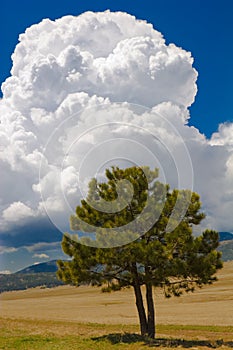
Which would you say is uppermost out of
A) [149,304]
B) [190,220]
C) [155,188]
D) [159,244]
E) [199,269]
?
[155,188]

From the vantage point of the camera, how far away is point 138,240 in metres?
26.4

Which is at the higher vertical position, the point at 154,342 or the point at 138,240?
the point at 138,240

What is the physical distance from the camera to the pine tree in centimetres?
2584

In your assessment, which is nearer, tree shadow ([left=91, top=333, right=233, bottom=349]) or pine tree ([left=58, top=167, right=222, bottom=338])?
tree shadow ([left=91, top=333, right=233, bottom=349])

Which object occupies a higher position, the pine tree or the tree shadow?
the pine tree

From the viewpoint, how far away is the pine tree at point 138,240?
1017 inches

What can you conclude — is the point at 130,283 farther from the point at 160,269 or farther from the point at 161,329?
the point at 161,329

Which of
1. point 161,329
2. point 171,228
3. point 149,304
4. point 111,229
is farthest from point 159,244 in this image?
point 161,329

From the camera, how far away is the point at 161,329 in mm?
39531

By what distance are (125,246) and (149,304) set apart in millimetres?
5583

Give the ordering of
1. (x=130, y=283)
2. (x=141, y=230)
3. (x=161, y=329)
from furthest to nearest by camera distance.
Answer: (x=161, y=329)
(x=130, y=283)
(x=141, y=230)

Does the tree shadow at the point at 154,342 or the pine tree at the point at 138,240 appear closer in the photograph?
the tree shadow at the point at 154,342

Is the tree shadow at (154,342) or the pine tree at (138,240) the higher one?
the pine tree at (138,240)

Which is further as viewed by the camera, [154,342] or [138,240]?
[138,240]
